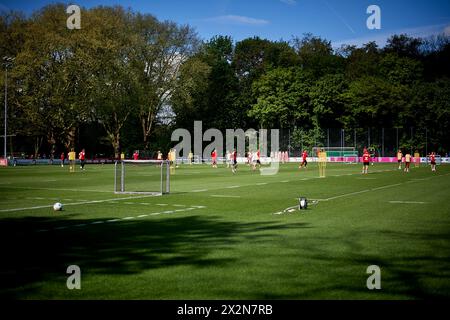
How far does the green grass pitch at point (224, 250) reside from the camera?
268 inches

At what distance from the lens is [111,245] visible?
1005 centimetres

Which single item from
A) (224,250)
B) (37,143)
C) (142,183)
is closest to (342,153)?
(37,143)

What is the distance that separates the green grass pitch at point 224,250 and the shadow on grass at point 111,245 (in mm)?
20

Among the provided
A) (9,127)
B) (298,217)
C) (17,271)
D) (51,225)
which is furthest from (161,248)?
(9,127)

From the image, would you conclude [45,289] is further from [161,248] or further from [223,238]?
[223,238]

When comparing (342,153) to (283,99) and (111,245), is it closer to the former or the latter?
(283,99)

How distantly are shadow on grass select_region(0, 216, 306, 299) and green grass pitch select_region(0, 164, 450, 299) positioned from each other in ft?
0.06

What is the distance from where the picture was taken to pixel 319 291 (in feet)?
21.9

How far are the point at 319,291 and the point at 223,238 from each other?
14.4 feet

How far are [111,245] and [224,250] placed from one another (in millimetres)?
2203

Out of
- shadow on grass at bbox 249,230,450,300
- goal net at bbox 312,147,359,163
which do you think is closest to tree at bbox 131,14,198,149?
goal net at bbox 312,147,359,163

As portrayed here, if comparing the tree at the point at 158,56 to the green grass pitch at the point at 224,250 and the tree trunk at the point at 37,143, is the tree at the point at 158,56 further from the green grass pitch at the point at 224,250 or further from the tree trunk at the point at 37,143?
the green grass pitch at the point at 224,250

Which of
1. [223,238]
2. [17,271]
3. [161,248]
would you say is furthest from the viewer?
[223,238]

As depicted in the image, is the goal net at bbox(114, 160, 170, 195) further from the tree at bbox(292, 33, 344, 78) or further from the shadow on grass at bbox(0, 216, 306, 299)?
the tree at bbox(292, 33, 344, 78)
